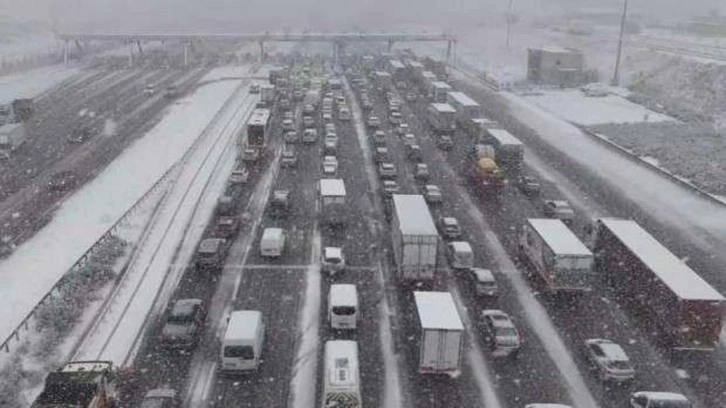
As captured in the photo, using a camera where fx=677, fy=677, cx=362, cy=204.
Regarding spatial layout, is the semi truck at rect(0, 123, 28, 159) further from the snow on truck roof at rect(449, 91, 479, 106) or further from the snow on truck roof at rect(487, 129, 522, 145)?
the snow on truck roof at rect(449, 91, 479, 106)

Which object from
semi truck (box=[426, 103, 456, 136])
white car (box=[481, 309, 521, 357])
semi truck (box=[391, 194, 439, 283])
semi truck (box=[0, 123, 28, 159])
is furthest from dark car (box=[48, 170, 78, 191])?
semi truck (box=[426, 103, 456, 136])

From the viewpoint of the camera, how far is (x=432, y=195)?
54.8 metres

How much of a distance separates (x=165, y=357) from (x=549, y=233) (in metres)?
23.0

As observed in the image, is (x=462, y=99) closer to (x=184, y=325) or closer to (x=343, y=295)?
(x=343, y=295)

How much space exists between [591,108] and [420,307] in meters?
72.6

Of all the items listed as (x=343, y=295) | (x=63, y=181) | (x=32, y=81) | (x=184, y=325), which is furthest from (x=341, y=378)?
(x=32, y=81)

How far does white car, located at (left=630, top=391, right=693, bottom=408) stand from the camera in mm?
28203

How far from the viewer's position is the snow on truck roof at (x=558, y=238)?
38438mm

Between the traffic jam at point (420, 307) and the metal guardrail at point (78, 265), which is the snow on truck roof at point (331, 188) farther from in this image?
the metal guardrail at point (78, 265)

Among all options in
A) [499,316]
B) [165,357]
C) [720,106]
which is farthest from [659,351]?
[720,106]

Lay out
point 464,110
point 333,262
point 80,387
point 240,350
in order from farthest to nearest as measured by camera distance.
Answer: point 464,110, point 333,262, point 240,350, point 80,387

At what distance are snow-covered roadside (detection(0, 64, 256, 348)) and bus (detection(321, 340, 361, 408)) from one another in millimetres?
17471

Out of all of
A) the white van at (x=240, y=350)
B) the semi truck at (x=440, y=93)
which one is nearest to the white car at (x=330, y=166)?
the white van at (x=240, y=350)

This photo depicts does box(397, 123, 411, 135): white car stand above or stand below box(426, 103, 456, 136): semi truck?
below
